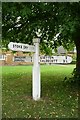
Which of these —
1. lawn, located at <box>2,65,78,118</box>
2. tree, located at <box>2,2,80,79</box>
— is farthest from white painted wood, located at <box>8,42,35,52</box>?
lawn, located at <box>2,65,78,118</box>

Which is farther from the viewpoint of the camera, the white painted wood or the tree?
the white painted wood

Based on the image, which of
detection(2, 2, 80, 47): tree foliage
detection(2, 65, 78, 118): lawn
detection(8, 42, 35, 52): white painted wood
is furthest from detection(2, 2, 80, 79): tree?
detection(2, 65, 78, 118): lawn

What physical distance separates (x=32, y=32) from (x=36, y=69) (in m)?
1.27

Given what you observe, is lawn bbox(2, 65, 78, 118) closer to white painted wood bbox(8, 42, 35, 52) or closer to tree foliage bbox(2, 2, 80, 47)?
white painted wood bbox(8, 42, 35, 52)

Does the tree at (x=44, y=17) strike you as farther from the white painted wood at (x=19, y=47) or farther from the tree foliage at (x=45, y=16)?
the white painted wood at (x=19, y=47)

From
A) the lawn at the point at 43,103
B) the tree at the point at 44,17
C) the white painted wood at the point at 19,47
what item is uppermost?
the tree at the point at 44,17

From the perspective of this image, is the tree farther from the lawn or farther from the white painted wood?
the lawn

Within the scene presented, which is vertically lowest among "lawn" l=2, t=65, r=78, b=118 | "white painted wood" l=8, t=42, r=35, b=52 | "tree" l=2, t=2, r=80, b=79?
"lawn" l=2, t=65, r=78, b=118

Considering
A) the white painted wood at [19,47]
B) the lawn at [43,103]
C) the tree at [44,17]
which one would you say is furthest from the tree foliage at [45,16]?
the lawn at [43,103]

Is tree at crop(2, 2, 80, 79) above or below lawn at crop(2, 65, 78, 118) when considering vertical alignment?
above

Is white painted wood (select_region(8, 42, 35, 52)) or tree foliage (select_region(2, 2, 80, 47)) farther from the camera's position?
white painted wood (select_region(8, 42, 35, 52))

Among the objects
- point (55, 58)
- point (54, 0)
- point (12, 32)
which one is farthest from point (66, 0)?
point (12, 32)

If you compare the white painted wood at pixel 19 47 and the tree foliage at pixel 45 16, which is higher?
the tree foliage at pixel 45 16

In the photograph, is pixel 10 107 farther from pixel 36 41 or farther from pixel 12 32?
pixel 12 32
